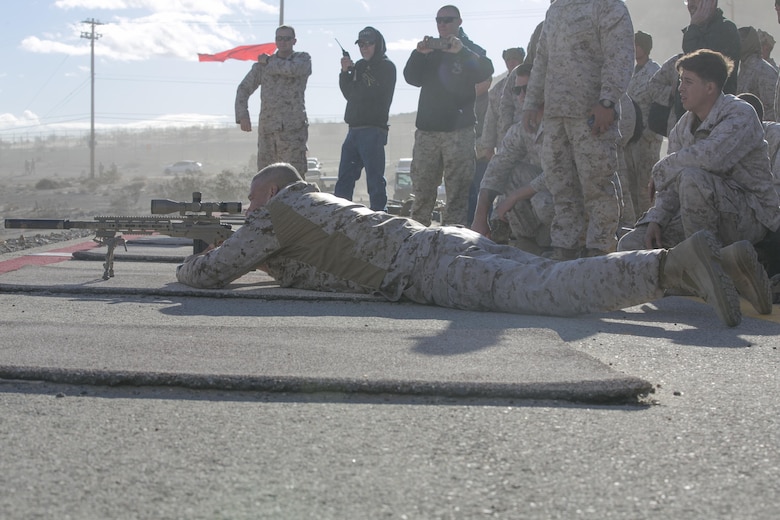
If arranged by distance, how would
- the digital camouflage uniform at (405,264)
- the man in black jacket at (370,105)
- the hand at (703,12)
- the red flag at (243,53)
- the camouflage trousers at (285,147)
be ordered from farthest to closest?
the red flag at (243,53), the camouflage trousers at (285,147), the man in black jacket at (370,105), the hand at (703,12), the digital camouflage uniform at (405,264)

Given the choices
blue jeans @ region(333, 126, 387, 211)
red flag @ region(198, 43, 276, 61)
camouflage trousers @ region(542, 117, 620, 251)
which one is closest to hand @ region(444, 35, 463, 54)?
blue jeans @ region(333, 126, 387, 211)

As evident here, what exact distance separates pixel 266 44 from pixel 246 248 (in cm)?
2076

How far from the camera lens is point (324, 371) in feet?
10.5

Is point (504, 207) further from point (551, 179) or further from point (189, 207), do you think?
point (189, 207)

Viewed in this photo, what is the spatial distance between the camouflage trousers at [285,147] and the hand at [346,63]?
124 centimetres

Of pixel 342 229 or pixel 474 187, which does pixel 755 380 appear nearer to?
pixel 342 229

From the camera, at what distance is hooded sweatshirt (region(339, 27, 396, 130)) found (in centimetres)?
964

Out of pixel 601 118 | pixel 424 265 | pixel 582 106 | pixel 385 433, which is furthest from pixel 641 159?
pixel 385 433

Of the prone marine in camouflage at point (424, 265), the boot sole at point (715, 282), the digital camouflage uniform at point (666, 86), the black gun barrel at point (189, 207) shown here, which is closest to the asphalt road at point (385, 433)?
the boot sole at point (715, 282)

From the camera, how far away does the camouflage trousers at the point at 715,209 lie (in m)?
5.45

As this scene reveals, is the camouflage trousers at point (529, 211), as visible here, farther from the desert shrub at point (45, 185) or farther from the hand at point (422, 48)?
the desert shrub at point (45, 185)

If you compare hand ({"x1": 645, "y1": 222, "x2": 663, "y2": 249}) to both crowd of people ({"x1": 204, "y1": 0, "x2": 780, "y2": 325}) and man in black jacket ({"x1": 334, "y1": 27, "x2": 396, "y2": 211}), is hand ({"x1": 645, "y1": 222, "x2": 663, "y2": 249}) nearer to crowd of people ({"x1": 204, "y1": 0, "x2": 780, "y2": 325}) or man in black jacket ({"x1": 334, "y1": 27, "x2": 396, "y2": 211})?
crowd of people ({"x1": 204, "y1": 0, "x2": 780, "y2": 325})

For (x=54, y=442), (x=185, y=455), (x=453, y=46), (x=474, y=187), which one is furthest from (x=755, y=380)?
(x=474, y=187)

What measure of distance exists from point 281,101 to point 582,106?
487 centimetres
